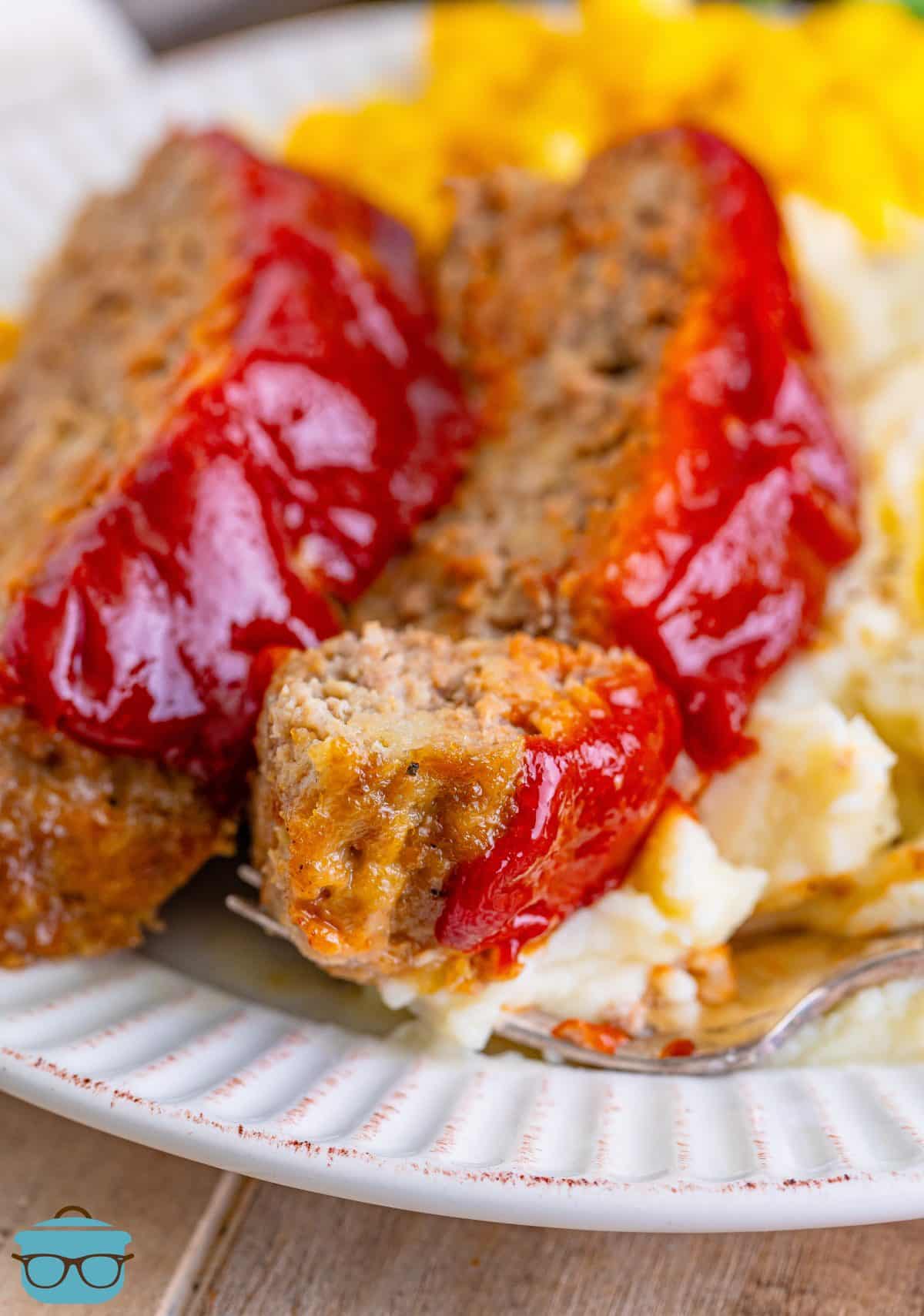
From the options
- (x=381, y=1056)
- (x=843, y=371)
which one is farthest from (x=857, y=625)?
(x=381, y=1056)

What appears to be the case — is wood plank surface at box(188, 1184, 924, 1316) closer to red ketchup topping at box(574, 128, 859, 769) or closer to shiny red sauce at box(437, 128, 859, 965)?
shiny red sauce at box(437, 128, 859, 965)

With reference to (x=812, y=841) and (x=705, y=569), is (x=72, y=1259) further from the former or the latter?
(x=705, y=569)

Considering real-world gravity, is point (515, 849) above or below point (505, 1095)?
above

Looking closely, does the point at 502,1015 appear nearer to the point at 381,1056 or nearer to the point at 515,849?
the point at 381,1056

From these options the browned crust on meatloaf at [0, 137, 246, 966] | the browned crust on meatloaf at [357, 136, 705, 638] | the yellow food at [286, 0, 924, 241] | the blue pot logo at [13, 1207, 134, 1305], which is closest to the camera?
the blue pot logo at [13, 1207, 134, 1305]

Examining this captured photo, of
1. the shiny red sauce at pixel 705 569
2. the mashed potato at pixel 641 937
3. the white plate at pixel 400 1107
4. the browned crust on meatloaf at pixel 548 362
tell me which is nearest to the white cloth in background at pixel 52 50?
the browned crust on meatloaf at pixel 548 362

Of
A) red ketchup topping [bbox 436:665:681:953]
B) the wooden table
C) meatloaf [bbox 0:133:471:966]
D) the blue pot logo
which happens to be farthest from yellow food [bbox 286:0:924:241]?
the blue pot logo

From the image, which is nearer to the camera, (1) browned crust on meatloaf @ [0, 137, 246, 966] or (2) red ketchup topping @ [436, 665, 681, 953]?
(2) red ketchup topping @ [436, 665, 681, 953]
